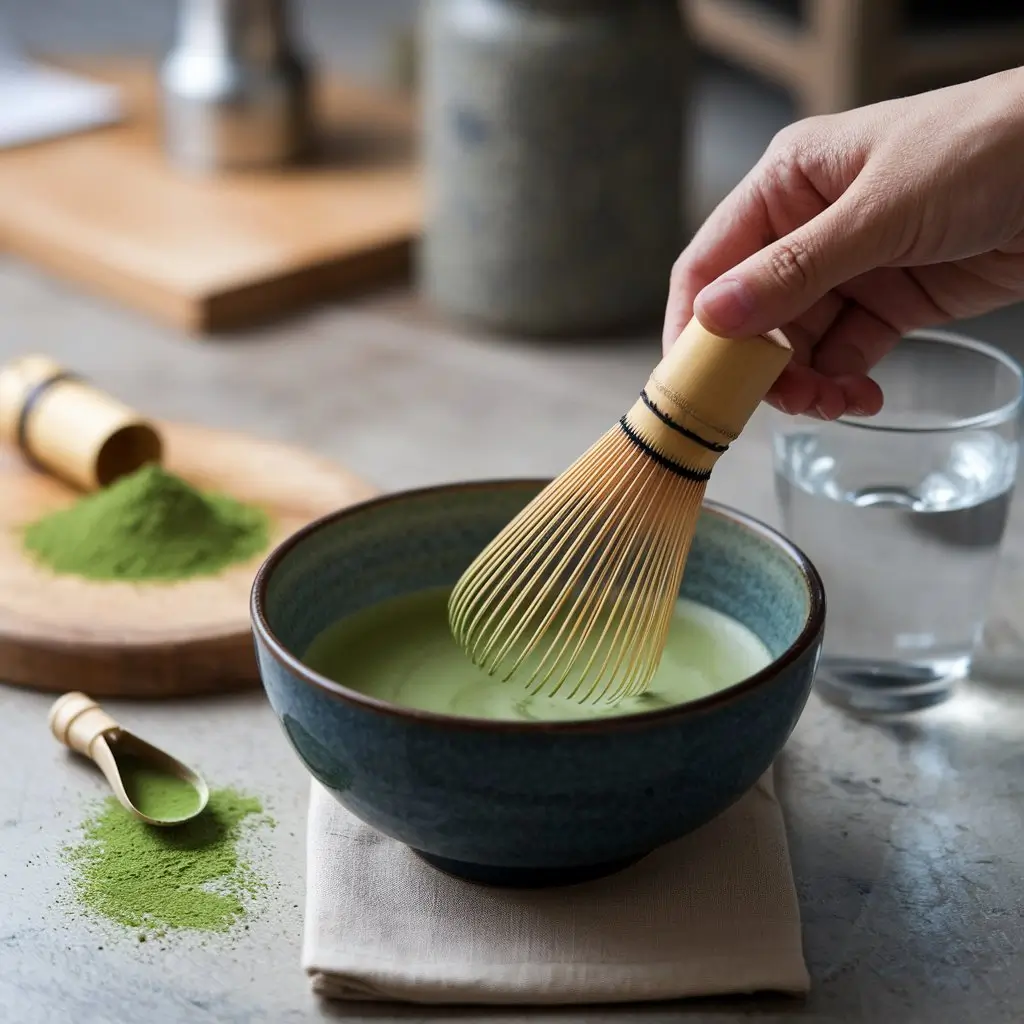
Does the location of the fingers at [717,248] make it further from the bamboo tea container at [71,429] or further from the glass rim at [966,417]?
the bamboo tea container at [71,429]

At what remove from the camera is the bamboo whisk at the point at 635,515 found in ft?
2.01

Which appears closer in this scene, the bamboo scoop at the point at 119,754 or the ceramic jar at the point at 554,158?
the bamboo scoop at the point at 119,754

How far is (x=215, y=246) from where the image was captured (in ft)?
4.41

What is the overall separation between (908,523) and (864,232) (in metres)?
0.15

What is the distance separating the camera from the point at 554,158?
1201 millimetres

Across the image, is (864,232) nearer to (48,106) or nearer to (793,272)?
(793,272)

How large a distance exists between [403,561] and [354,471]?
33cm

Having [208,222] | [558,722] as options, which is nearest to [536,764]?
[558,722]

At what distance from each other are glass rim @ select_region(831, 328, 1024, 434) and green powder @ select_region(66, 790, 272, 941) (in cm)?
32

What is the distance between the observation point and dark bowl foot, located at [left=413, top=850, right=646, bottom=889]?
62 centimetres

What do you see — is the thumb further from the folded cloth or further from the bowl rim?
the folded cloth

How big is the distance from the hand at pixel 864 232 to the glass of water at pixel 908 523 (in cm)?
3

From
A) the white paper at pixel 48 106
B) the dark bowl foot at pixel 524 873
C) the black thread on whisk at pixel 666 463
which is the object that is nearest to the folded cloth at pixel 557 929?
the dark bowl foot at pixel 524 873

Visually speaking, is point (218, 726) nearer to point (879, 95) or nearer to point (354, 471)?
point (354, 471)
